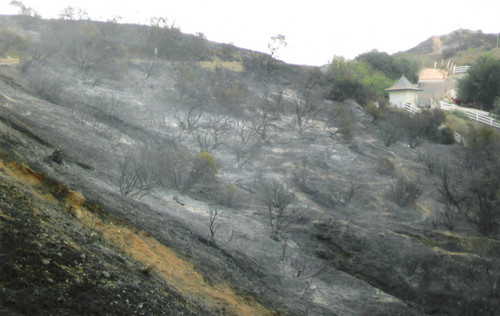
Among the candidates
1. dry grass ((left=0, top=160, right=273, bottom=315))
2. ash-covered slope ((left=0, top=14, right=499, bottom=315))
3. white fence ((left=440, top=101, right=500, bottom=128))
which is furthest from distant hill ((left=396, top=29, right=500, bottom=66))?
dry grass ((left=0, top=160, right=273, bottom=315))

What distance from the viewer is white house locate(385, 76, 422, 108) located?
1831 inches

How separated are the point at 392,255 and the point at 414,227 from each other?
3.10m

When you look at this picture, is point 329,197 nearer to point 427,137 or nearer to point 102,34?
point 427,137

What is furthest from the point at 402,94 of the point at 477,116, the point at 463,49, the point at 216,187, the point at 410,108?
the point at 463,49

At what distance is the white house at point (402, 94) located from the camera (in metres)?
46.5

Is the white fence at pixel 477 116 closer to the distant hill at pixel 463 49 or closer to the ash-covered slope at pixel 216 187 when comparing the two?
the ash-covered slope at pixel 216 187

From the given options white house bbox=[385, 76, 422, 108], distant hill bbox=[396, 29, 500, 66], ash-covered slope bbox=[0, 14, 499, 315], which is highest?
distant hill bbox=[396, 29, 500, 66]

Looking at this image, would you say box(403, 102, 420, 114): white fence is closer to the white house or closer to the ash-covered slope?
the white house

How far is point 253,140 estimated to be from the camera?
3089cm

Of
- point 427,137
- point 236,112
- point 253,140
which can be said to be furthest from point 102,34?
point 427,137

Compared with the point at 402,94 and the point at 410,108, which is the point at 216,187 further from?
the point at 402,94

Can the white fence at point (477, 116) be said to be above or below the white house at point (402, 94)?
below

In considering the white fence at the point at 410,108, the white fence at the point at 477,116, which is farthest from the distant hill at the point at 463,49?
the white fence at the point at 410,108

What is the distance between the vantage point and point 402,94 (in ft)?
154
